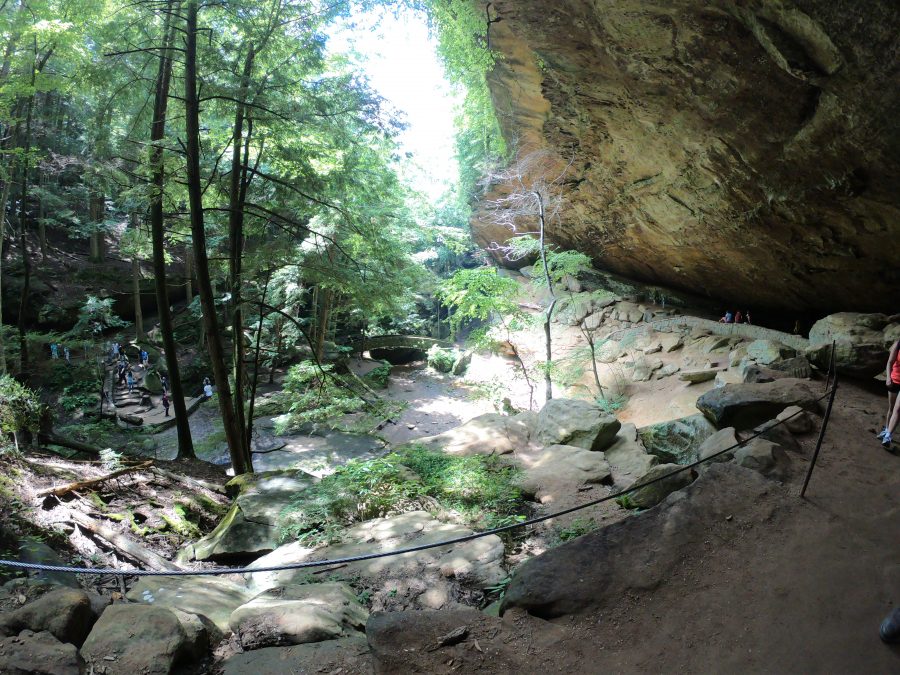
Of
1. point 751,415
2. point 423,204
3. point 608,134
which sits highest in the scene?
point 423,204

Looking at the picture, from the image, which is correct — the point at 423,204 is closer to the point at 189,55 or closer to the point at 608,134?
the point at 608,134

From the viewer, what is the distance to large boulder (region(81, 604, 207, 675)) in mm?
2543

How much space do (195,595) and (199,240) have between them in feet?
17.0

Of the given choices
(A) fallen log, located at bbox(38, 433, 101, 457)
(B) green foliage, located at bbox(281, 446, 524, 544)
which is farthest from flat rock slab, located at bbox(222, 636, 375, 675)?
(A) fallen log, located at bbox(38, 433, 101, 457)

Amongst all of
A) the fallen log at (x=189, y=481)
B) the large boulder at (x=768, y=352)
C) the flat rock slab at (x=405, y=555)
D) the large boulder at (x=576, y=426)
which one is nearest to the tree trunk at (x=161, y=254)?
the fallen log at (x=189, y=481)

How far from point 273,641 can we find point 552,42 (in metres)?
8.76

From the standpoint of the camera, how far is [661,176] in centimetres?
1109

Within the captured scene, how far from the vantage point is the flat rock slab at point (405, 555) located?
424cm

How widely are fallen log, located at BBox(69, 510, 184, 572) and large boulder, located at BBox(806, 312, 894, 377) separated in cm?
924

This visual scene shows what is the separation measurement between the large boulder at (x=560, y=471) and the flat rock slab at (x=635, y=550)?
203 centimetres

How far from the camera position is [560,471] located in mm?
6508

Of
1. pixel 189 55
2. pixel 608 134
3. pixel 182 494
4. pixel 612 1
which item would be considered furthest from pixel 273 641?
pixel 608 134

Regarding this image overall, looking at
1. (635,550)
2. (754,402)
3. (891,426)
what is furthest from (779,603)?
(754,402)

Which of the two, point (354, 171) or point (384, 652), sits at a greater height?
point (354, 171)
